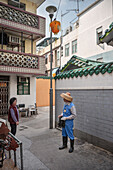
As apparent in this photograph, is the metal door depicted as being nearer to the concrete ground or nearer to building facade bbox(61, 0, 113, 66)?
the concrete ground

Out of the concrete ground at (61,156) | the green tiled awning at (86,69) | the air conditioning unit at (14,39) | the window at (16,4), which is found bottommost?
the concrete ground at (61,156)

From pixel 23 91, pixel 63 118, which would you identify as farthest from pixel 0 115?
pixel 63 118

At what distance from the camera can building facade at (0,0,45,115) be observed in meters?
9.59

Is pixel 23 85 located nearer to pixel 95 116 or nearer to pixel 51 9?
pixel 51 9

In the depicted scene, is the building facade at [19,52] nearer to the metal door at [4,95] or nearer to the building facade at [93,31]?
the metal door at [4,95]

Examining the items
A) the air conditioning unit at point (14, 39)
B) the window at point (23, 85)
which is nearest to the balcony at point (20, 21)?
the air conditioning unit at point (14, 39)

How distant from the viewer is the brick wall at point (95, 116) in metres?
4.44

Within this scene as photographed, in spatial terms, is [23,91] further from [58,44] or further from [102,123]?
[58,44]

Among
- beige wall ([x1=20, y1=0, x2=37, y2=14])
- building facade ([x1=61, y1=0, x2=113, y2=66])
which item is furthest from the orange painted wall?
beige wall ([x1=20, y1=0, x2=37, y2=14])

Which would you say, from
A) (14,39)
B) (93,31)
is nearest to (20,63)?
(14,39)

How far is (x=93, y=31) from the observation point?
13.3 meters

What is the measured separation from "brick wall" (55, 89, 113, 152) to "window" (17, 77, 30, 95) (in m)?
6.19

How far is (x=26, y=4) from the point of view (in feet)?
38.2

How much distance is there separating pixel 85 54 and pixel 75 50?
9.11ft
